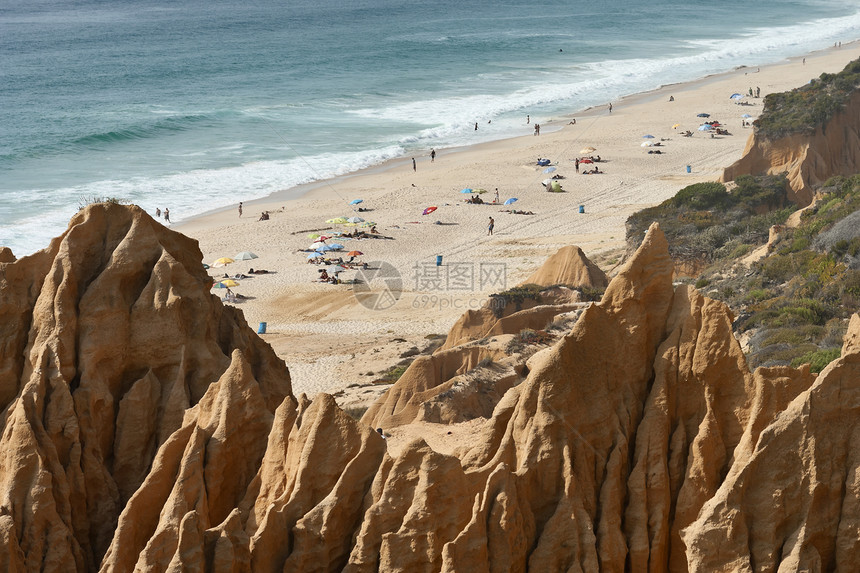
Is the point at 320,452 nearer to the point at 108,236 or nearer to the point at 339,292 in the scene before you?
the point at 108,236

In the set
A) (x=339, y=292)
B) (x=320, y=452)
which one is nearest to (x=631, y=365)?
(x=320, y=452)

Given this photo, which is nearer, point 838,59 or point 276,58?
point 838,59

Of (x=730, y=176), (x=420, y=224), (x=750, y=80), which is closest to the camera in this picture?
(x=730, y=176)
